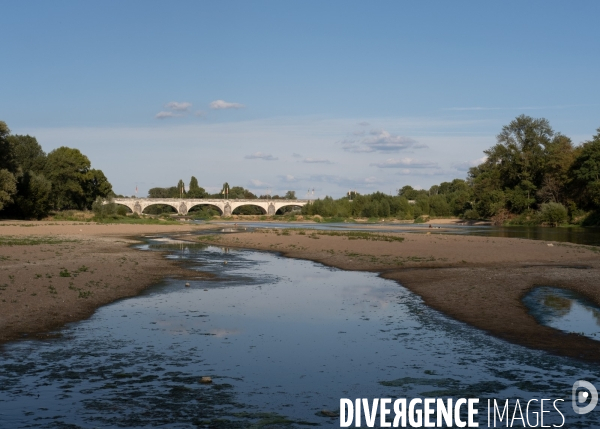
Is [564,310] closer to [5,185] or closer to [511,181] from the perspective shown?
[5,185]

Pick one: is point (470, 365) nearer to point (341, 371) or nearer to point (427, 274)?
point (341, 371)

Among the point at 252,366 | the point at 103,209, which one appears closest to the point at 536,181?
the point at 103,209

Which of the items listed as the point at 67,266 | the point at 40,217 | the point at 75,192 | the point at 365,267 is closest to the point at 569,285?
the point at 365,267

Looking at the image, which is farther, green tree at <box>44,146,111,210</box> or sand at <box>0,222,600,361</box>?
green tree at <box>44,146,111,210</box>

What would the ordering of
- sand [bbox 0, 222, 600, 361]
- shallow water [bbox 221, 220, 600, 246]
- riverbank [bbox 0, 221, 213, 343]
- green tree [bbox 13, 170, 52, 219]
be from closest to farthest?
sand [bbox 0, 222, 600, 361] < riverbank [bbox 0, 221, 213, 343] < shallow water [bbox 221, 220, 600, 246] < green tree [bbox 13, 170, 52, 219]

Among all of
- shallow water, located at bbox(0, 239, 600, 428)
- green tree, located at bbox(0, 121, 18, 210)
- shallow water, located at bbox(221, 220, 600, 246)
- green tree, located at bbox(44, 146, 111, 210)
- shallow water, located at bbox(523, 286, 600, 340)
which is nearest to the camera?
shallow water, located at bbox(0, 239, 600, 428)

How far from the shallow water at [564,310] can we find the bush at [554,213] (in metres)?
91.7

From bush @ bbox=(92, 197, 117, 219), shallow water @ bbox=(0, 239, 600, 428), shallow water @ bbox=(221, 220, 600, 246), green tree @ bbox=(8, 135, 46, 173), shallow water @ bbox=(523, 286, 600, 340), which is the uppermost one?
green tree @ bbox=(8, 135, 46, 173)

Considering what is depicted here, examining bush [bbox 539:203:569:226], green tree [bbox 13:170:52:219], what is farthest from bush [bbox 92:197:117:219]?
bush [bbox 539:203:569:226]

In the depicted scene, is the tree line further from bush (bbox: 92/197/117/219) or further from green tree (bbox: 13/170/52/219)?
bush (bbox: 92/197/117/219)

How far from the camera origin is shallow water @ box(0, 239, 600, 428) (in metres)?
10.1

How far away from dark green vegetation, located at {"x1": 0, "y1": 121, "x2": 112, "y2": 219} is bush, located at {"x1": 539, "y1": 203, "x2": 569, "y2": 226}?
8781 cm

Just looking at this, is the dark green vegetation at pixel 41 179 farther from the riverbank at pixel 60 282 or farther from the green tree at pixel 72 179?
the riverbank at pixel 60 282

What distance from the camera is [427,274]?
102 ft
